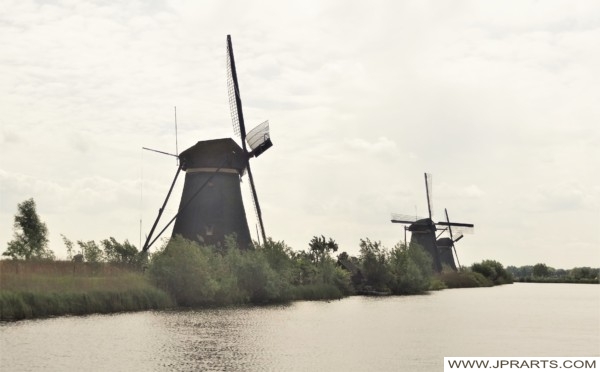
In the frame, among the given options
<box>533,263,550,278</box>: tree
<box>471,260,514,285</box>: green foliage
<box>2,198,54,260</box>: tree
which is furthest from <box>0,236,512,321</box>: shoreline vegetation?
<box>533,263,550,278</box>: tree

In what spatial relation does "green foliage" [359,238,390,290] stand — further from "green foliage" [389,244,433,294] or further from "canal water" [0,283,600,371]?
"canal water" [0,283,600,371]

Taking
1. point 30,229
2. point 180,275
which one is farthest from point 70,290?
point 30,229

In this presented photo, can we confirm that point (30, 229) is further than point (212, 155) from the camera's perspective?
Yes

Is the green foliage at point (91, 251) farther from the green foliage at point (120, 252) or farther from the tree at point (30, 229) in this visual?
the tree at point (30, 229)

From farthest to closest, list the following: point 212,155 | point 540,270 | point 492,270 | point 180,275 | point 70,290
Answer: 1. point 540,270
2. point 492,270
3. point 212,155
4. point 180,275
5. point 70,290

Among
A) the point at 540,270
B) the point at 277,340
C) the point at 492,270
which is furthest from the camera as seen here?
the point at 540,270

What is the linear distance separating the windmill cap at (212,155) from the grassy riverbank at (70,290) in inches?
525

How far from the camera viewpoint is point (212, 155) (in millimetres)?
57625

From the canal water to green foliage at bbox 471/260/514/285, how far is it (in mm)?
74330

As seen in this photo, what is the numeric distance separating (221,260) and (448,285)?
2244 inches

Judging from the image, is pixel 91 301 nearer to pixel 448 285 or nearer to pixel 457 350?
pixel 457 350

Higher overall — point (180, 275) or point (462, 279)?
point (180, 275)

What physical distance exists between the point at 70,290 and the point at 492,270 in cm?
9416

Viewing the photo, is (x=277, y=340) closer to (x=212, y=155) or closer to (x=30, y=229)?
(x=212, y=155)
